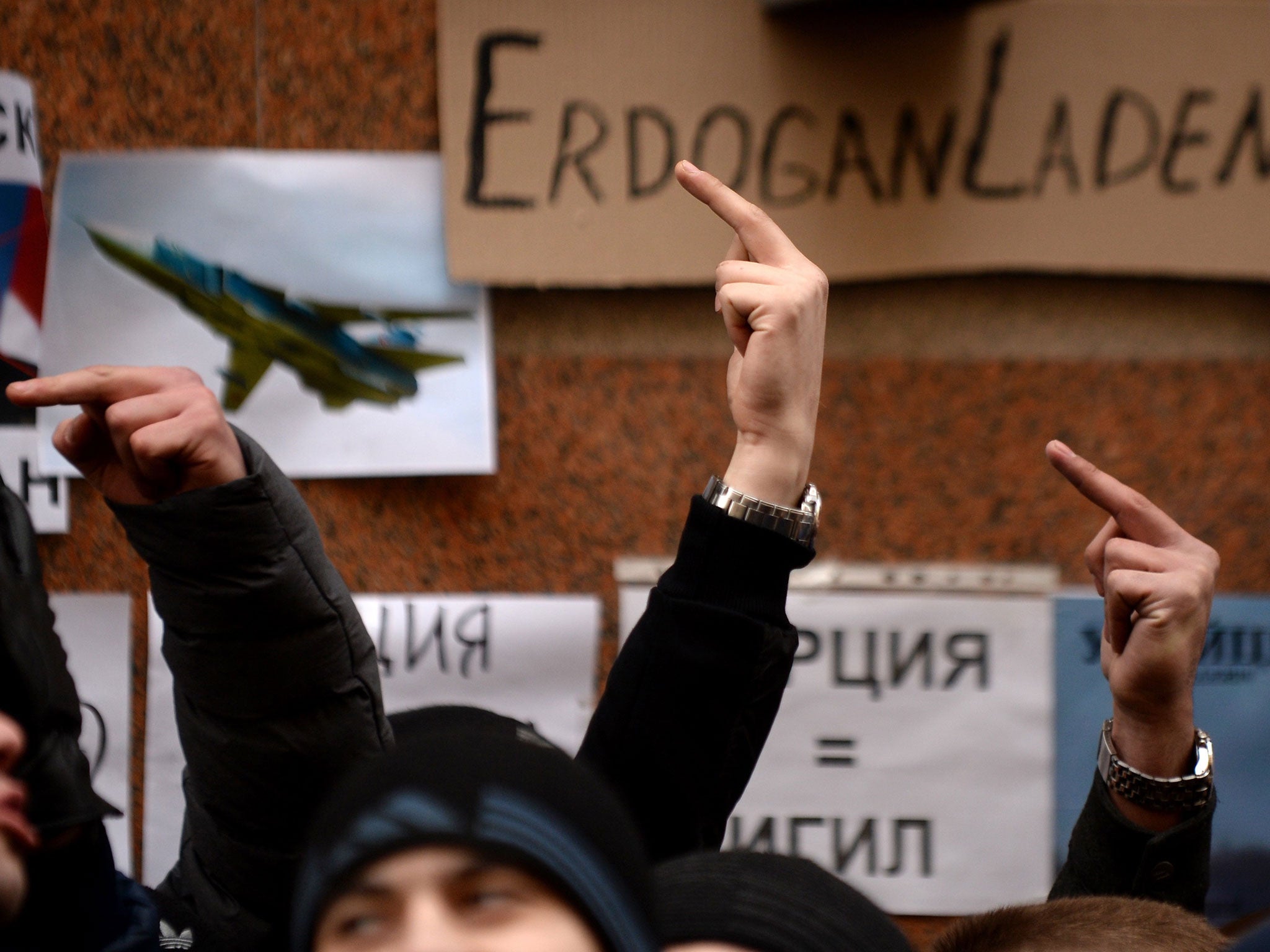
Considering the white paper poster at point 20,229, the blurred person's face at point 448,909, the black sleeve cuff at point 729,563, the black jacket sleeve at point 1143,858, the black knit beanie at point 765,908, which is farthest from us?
the white paper poster at point 20,229

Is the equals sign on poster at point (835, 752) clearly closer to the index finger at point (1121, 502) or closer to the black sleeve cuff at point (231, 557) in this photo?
the index finger at point (1121, 502)

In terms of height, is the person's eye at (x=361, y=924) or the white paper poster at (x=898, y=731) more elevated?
the person's eye at (x=361, y=924)

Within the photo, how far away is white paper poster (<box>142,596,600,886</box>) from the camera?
1029 mm

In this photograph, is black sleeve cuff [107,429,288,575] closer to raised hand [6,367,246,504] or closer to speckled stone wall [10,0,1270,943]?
raised hand [6,367,246,504]

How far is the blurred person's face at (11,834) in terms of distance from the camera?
0.43m

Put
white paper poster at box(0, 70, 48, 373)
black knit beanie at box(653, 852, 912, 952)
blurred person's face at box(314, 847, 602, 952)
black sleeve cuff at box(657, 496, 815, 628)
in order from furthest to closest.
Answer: white paper poster at box(0, 70, 48, 373)
black sleeve cuff at box(657, 496, 815, 628)
black knit beanie at box(653, 852, 912, 952)
blurred person's face at box(314, 847, 602, 952)

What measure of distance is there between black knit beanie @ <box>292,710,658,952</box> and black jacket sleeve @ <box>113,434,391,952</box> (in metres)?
0.14

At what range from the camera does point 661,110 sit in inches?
38.7

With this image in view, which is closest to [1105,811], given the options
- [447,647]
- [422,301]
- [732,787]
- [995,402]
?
[732,787]

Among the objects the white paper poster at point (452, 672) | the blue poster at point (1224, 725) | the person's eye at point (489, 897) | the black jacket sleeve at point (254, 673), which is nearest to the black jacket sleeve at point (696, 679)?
the black jacket sleeve at point (254, 673)

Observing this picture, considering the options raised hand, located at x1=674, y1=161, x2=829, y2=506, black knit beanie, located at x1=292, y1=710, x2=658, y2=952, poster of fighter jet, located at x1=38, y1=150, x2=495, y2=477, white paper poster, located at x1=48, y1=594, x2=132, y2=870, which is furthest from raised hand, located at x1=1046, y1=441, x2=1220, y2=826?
white paper poster, located at x1=48, y1=594, x2=132, y2=870

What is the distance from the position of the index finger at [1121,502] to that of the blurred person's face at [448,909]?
44 cm

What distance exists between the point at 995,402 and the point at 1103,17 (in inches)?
12.6

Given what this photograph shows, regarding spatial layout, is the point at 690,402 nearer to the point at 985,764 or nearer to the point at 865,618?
the point at 865,618
